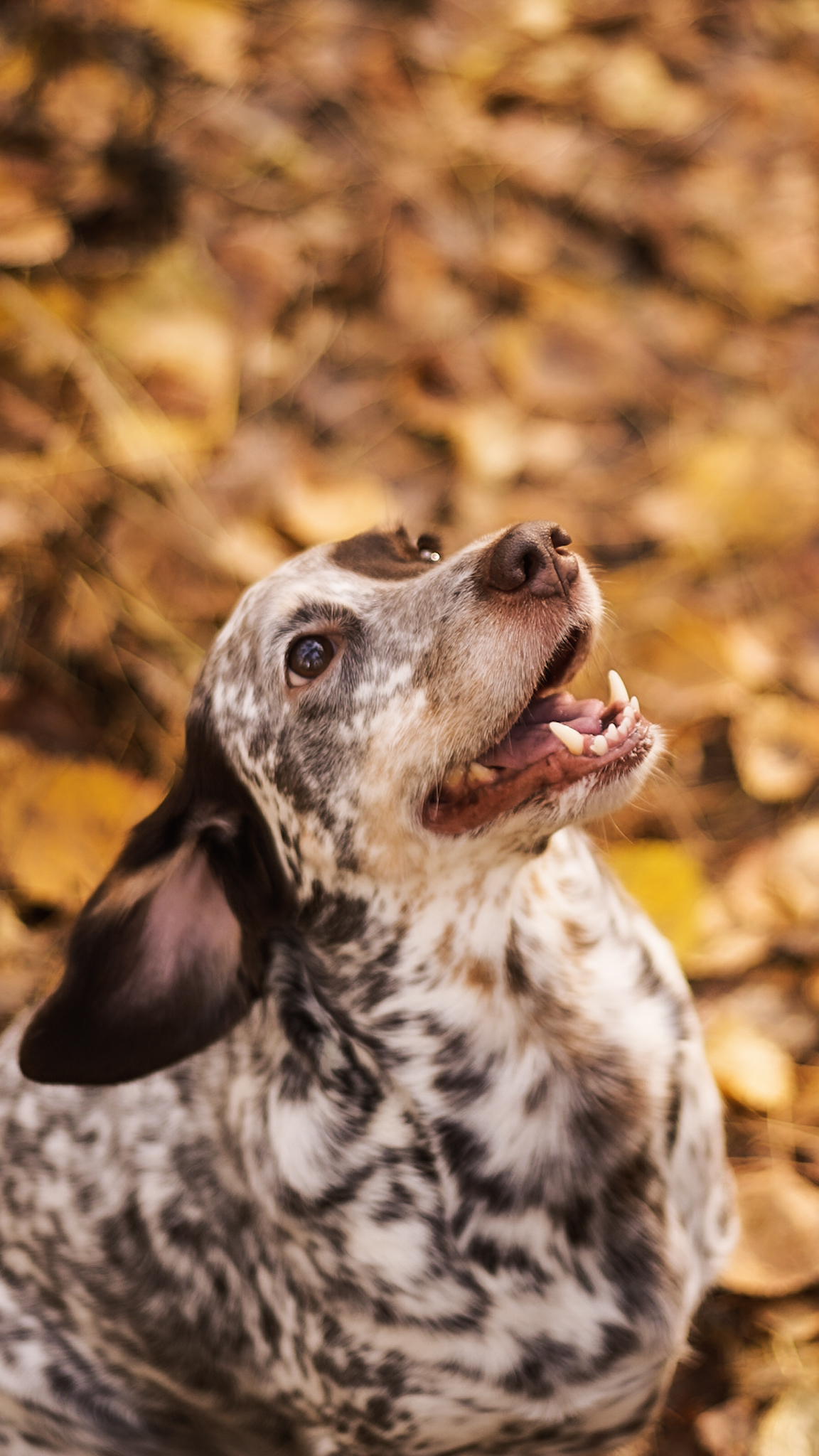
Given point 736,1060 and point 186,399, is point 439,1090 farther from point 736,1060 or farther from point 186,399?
point 186,399

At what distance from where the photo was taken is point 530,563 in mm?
1964

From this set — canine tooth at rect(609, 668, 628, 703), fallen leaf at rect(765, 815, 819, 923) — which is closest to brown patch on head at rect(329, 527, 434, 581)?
canine tooth at rect(609, 668, 628, 703)

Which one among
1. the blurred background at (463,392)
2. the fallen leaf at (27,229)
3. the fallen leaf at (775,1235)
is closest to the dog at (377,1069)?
the fallen leaf at (775,1235)

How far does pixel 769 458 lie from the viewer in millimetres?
4082

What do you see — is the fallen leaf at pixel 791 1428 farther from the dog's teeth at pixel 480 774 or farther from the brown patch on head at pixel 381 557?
the brown patch on head at pixel 381 557

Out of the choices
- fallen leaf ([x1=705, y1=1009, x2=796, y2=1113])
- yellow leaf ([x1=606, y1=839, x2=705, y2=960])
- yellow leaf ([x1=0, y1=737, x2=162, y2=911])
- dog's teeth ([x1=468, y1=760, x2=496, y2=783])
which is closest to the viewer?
dog's teeth ([x1=468, y1=760, x2=496, y2=783])

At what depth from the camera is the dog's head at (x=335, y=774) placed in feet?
6.46

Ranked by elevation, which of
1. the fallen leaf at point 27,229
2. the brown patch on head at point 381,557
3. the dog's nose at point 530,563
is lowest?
the brown patch on head at point 381,557

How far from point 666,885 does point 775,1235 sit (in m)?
0.87

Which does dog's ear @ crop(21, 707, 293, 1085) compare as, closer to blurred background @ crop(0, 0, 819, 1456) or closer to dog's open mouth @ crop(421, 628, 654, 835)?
dog's open mouth @ crop(421, 628, 654, 835)

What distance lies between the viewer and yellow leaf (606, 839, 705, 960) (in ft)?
10.2

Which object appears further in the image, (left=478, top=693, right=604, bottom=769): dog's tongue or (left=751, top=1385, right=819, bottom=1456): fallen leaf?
(left=751, top=1385, right=819, bottom=1456): fallen leaf

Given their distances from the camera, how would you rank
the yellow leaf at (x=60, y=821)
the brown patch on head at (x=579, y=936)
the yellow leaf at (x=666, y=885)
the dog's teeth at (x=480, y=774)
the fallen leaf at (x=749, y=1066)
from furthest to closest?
the yellow leaf at (x=60, y=821), the yellow leaf at (x=666, y=885), the fallen leaf at (x=749, y=1066), the brown patch on head at (x=579, y=936), the dog's teeth at (x=480, y=774)

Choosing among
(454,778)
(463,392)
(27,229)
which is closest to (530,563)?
(454,778)
